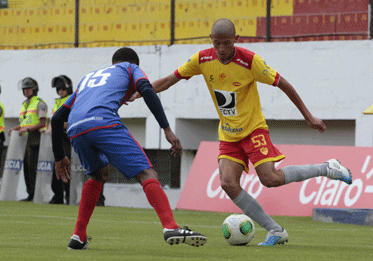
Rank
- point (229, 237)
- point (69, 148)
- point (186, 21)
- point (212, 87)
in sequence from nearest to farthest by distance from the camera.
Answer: point (229, 237), point (212, 87), point (69, 148), point (186, 21)

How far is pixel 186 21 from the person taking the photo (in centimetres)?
1568

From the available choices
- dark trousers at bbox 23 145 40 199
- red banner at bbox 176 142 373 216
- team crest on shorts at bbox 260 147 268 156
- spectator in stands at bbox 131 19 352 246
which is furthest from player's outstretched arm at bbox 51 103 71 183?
dark trousers at bbox 23 145 40 199

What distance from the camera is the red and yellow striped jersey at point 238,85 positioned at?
20.9ft

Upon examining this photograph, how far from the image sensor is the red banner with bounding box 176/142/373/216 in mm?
10891

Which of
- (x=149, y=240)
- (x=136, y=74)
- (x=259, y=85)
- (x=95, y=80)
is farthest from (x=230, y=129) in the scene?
(x=259, y=85)

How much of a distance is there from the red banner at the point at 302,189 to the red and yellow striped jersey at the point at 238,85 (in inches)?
188

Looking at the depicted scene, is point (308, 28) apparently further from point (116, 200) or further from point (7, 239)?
point (7, 239)

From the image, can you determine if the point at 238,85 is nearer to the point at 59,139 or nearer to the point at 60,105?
the point at 59,139

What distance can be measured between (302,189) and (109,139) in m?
6.56

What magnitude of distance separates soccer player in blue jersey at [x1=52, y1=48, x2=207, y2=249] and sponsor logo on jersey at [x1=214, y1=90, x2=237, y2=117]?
1084 mm

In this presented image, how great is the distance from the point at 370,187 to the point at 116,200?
21.6 ft

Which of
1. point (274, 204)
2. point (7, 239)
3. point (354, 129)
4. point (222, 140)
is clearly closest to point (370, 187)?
point (274, 204)

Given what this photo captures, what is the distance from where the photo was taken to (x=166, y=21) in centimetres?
1597

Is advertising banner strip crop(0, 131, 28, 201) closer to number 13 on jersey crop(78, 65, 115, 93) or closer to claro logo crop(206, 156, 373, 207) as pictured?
claro logo crop(206, 156, 373, 207)
